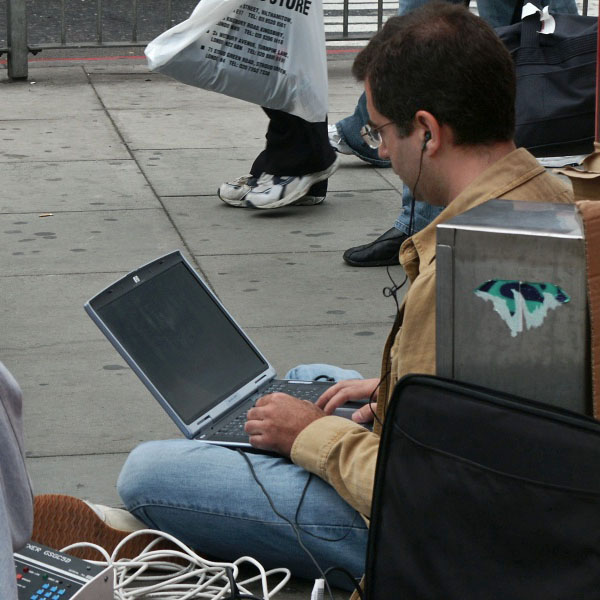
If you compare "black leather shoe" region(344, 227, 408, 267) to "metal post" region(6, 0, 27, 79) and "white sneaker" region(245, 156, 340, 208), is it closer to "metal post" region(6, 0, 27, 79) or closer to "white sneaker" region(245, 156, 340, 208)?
"white sneaker" region(245, 156, 340, 208)

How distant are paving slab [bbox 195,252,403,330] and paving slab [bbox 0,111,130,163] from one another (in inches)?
78.3

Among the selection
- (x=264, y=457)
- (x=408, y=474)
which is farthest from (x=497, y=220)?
(x=264, y=457)

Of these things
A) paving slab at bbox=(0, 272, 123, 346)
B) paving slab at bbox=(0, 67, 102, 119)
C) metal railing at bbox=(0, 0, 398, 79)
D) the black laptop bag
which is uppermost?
the black laptop bag

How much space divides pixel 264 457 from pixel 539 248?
1.23 meters

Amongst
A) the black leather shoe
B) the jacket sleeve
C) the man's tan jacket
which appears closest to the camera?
the man's tan jacket

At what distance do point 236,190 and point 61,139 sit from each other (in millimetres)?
1735

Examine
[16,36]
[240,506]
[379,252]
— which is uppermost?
[16,36]

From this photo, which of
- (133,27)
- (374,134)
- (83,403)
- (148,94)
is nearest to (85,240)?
(83,403)

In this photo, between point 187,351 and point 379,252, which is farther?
point 379,252

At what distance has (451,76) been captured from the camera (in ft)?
8.30

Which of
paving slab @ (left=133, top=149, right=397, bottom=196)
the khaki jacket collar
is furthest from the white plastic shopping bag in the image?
the khaki jacket collar

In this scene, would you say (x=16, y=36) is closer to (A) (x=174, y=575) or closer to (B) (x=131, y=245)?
(B) (x=131, y=245)

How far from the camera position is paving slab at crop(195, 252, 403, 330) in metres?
4.88

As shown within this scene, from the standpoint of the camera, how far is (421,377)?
213cm
